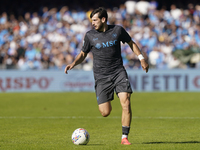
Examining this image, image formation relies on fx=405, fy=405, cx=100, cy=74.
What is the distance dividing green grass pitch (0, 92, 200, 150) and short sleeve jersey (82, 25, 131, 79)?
1.32 meters

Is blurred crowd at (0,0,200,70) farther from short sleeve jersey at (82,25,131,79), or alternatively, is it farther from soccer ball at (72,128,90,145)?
soccer ball at (72,128,90,145)

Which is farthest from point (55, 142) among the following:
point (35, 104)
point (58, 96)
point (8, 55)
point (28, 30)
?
point (28, 30)

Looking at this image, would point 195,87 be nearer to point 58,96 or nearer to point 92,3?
point 58,96

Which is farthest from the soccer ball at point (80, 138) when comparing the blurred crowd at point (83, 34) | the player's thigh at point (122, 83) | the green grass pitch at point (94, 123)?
the blurred crowd at point (83, 34)

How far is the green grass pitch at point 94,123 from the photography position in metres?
6.86

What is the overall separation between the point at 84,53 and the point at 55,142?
1.67 m

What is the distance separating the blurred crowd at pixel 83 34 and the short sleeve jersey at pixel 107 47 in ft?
47.0

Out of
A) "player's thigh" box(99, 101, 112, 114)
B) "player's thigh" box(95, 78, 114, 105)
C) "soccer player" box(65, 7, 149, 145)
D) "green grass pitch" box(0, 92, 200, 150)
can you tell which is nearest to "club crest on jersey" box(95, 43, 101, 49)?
"soccer player" box(65, 7, 149, 145)

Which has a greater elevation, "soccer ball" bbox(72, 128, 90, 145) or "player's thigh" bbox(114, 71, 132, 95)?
"player's thigh" bbox(114, 71, 132, 95)

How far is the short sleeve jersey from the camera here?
273 inches

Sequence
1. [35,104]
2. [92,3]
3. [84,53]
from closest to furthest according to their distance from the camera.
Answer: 1. [84,53]
2. [35,104]
3. [92,3]

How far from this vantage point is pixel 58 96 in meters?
18.9

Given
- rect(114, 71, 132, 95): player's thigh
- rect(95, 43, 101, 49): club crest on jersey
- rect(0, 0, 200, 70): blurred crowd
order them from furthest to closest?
rect(0, 0, 200, 70): blurred crowd, rect(95, 43, 101, 49): club crest on jersey, rect(114, 71, 132, 95): player's thigh

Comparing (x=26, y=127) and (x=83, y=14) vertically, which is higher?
(x=83, y=14)
